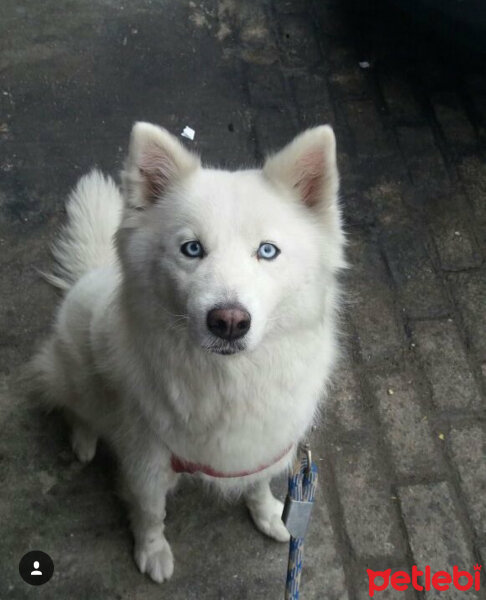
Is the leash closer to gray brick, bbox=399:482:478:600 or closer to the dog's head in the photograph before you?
the dog's head

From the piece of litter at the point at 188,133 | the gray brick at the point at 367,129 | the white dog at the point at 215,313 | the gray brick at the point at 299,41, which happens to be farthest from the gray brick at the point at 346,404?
the gray brick at the point at 299,41

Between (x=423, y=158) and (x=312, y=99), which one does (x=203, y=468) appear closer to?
(x=423, y=158)

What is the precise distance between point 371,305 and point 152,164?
1.66 metres

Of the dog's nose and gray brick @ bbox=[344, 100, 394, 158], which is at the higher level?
the dog's nose

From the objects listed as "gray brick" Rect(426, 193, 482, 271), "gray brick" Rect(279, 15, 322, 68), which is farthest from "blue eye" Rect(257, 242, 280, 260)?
"gray brick" Rect(279, 15, 322, 68)

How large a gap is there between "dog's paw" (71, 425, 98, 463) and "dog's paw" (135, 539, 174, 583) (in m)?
0.45

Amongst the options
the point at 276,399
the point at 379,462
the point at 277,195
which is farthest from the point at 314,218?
the point at 379,462

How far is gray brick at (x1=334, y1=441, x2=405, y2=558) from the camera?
2781mm

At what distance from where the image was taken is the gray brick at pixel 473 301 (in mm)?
3345

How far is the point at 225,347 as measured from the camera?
183cm

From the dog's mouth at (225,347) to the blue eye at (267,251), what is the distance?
0.26 meters

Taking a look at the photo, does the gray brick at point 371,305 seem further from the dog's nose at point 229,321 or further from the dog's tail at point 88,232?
the dog's nose at point 229,321

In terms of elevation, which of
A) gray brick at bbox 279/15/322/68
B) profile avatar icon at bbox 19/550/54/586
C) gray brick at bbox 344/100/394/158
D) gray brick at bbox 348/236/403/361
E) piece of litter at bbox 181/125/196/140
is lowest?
profile avatar icon at bbox 19/550/54/586

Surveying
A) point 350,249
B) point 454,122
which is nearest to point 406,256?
point 350,249
